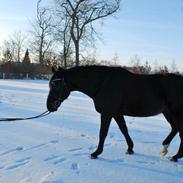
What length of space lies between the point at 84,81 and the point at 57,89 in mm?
445

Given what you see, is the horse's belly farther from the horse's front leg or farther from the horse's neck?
the horse's neck

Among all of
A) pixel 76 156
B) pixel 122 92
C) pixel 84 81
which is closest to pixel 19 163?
pixel 76 156

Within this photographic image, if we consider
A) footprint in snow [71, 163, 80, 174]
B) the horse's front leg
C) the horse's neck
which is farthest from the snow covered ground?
the horse's neck

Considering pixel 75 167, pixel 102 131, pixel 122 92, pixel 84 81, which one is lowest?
pixel 75 167

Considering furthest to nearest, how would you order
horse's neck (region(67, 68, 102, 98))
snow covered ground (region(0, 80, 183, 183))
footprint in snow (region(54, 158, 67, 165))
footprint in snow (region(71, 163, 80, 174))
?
horse's neck (region(67, 68, 102, 98))
footprint in snow (region(54, 158, 67, 165))
footprint in snow (region(71, 163, 80, 174))
snow covered ground (region(0, 80, 183, 183))

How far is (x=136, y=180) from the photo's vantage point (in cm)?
457

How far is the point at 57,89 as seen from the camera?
5652mm

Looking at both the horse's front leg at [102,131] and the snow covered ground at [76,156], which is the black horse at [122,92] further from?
the snow covered ground at [76,156]

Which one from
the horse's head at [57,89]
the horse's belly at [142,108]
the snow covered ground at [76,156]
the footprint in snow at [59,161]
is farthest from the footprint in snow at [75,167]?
the horse's belly at [142,108]

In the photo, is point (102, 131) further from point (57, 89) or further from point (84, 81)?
point (57, 89)

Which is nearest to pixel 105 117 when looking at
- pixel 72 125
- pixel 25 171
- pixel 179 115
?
pixel 179 115

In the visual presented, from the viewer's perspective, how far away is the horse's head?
5625 millimetres

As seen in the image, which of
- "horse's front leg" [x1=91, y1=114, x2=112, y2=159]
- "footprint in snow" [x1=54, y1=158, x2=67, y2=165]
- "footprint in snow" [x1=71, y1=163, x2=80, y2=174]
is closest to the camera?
"footprint in snow" [x1=71, y1=163, x2=80, y2=174]

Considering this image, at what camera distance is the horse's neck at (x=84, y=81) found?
5.68 m
